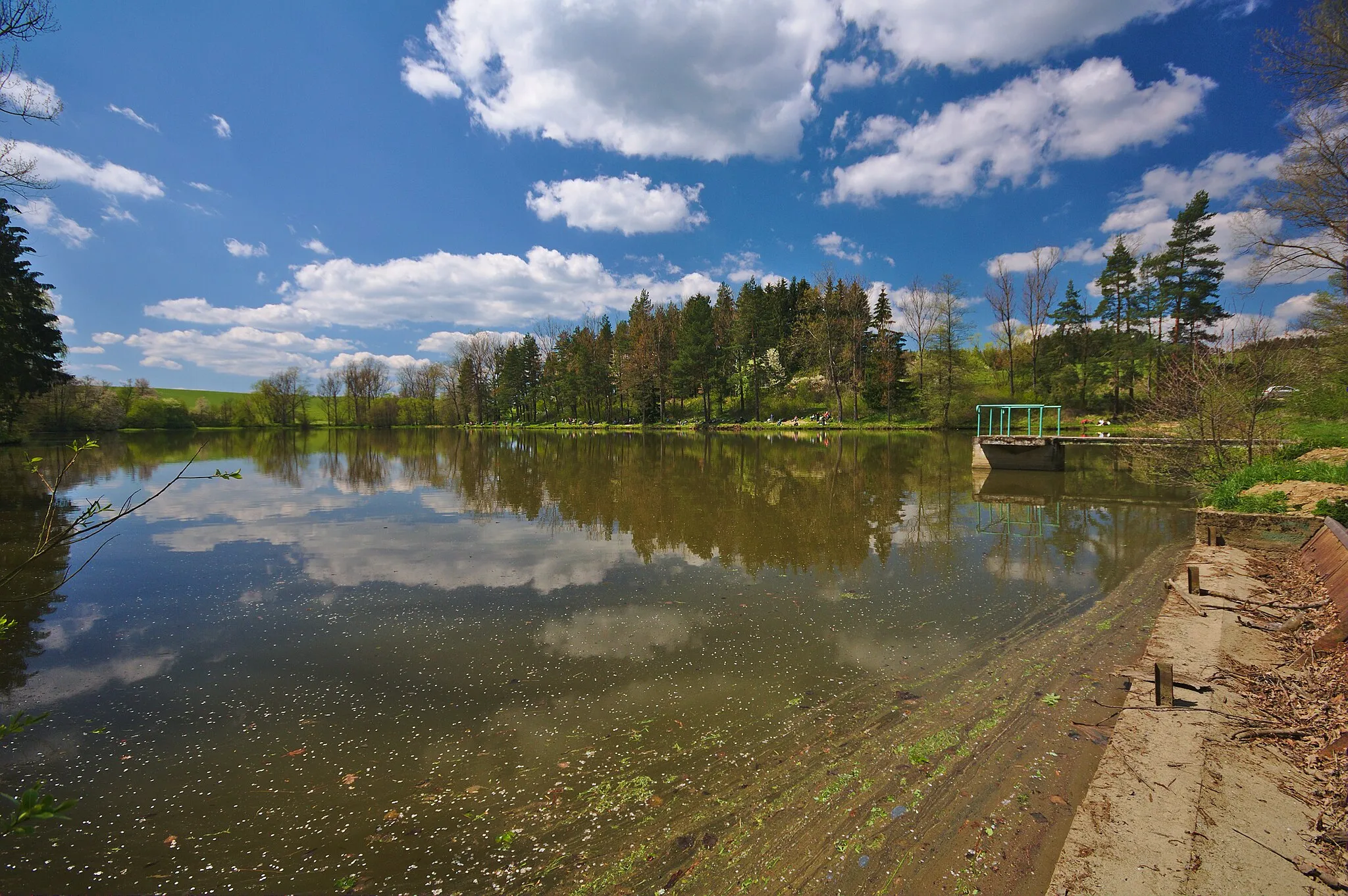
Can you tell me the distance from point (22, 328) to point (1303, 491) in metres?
42.1

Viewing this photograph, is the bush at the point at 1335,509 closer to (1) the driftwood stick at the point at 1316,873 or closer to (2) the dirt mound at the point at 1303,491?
(2) the dirt mound at the point at 1303,491

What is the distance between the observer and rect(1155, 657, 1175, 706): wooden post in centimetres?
435

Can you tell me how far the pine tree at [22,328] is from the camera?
21.7m

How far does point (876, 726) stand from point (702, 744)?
1.41 meters

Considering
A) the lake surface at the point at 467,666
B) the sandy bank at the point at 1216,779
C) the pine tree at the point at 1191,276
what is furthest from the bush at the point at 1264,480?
the pine tree at the point at 1191,276

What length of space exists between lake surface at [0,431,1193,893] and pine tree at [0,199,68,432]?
46.8ft

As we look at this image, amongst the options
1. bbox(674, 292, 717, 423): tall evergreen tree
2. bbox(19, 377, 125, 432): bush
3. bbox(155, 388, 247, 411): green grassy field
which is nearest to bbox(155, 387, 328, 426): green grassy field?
bbox(155, 388, 247, 411): green grassy field

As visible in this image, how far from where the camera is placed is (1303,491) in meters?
10.7

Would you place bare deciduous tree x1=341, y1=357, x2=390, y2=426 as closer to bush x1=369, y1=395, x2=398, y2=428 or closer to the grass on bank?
bush x1=369, y1=395, x2=398, y2=428

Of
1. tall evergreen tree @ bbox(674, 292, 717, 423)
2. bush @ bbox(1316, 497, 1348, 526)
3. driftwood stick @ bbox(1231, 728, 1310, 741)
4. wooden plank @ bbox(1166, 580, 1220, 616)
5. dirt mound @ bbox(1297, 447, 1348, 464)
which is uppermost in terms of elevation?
tall evergreen tree @ bbox(674, 292, 717, 423)

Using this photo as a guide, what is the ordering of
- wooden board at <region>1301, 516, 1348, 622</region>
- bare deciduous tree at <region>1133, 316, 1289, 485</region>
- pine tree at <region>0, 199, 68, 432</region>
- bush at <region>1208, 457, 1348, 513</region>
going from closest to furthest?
wooden board at <region>1301, 516, 1348, 622</region>
bush at <region>1208, 457, 1348, 513</region>
bare deciduous tree at <region>1133, 316, 1289, 485</region>
pine tree at <region>0, 199, 68, 432</region>

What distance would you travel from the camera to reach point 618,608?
7145mm

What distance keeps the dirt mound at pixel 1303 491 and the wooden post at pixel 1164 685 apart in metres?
8.58

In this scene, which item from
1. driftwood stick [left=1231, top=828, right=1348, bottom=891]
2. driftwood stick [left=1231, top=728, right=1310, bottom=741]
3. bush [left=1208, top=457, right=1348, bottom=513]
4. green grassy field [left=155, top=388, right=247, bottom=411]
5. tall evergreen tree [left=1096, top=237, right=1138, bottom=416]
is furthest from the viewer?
green grassy field [left=155, top=388, right=247, bottom=411]
